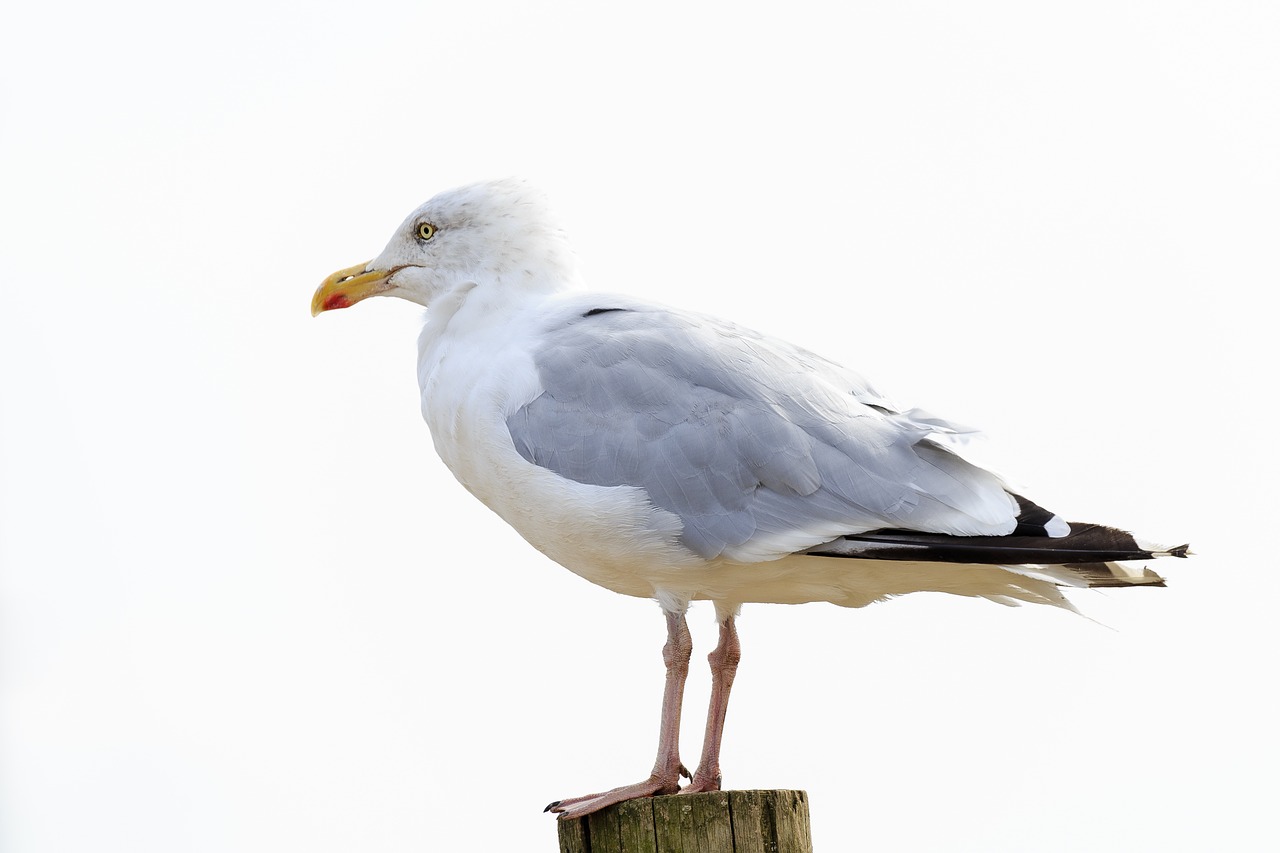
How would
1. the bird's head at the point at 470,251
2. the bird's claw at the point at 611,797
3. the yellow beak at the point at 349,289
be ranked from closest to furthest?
the bird's claw at the point at 611,797, the bird's head at the point at 470,251, the yellow beak at the point at 349,289

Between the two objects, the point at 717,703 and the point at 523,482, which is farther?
the point at 717,703

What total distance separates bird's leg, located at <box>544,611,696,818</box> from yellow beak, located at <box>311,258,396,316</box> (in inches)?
87.2

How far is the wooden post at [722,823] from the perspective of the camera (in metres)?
4.94

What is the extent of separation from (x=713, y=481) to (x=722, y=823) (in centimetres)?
134

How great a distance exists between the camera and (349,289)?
702 cm

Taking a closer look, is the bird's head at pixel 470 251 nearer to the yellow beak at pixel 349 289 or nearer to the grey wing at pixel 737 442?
the yellow beak at pixel 349 289

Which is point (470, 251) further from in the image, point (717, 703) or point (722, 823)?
point (722, 823)

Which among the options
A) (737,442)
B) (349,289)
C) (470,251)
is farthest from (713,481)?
(349,289)

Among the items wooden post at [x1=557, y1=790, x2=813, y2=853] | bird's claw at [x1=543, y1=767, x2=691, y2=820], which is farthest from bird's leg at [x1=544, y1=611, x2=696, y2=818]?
wooden post at [x1=557, y1=790, x2=813, y2=853]

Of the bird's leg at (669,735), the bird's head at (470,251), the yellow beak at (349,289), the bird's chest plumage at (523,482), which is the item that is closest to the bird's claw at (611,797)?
the bird's leg at (669,735)

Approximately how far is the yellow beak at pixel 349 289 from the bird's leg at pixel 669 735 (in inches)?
87.2

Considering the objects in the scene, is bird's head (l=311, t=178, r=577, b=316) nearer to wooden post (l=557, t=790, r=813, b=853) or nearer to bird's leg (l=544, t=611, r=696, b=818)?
bird's leg (l=544, t=611, r=696, b=818)

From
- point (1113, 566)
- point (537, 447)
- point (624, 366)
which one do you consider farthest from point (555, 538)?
point (1113, 566)

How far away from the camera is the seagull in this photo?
5516mm
